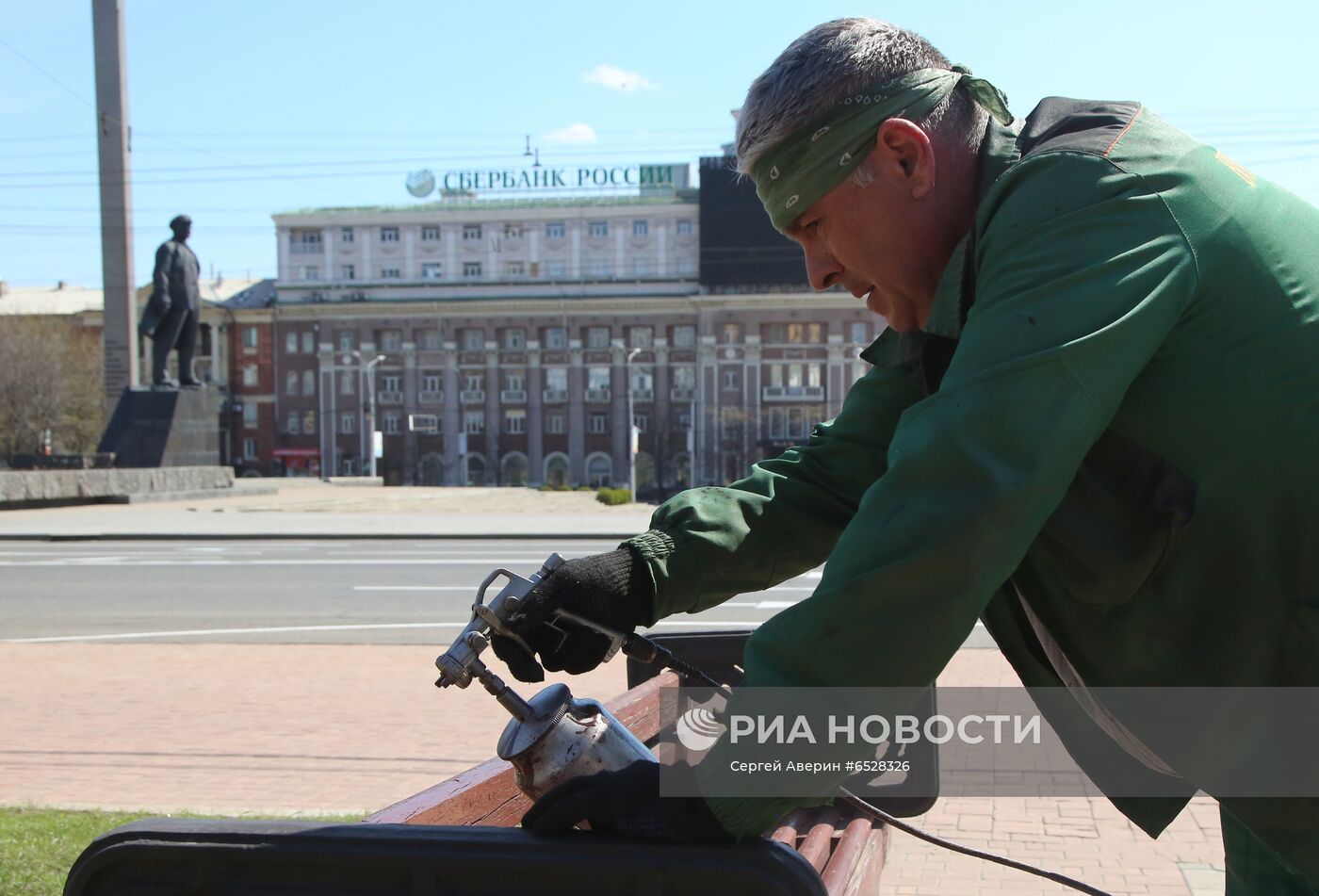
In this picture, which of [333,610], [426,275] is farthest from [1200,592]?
[426,275]

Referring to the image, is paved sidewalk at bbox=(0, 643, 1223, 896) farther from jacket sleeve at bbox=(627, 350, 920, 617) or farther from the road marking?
jacket sleeve at bbox=(627, 350, 920, 617)

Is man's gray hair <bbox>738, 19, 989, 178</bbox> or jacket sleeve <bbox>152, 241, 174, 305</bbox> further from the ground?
jacket sleeve <bbox>152, 241, 174, 305</bbox>

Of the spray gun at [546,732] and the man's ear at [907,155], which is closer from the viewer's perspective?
the man's ear at [907,155]

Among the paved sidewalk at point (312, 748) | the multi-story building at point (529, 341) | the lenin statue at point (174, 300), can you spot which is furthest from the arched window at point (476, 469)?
the paved sidewalk at point (312, 748)

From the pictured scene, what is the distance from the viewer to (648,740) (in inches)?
115

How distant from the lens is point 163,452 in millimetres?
30391

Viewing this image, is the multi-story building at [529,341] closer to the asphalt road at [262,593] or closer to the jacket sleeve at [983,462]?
the asphalt road at [262,593]

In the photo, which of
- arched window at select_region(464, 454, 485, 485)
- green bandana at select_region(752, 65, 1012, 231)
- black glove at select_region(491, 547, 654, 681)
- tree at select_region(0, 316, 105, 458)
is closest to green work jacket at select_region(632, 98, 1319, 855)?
green bandana at select_region(752, 65, 1012, 231)

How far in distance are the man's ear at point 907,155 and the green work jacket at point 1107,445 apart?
0.25 ft

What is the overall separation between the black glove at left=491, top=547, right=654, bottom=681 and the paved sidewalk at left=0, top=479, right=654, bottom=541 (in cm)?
1911

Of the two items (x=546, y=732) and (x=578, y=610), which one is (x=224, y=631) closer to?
(x=578, y=610)

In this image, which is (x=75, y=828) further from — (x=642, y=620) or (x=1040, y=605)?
(x=1040, y=605)

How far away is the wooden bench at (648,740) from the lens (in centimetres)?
205

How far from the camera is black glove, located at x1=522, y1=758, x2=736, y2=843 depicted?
130 cm
